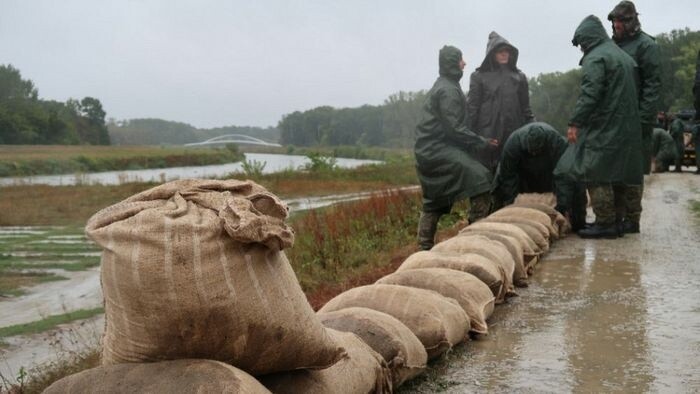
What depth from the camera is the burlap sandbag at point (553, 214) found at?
27.0 feet

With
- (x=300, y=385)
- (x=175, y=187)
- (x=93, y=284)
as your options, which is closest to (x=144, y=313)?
(x=175, y=187)

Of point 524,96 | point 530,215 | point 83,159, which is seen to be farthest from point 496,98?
point 83,159

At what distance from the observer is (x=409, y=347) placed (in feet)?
13.0

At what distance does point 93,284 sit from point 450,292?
27.8 ft

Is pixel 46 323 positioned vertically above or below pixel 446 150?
below

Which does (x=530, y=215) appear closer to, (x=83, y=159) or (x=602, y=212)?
(x=602, y=212)

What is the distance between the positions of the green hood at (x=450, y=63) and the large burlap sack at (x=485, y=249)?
93.8 inches

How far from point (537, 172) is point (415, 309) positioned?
5179 mm

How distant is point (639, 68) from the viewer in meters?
8.80

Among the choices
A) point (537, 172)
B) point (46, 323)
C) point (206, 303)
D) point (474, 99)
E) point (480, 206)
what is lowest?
point (46, 323)

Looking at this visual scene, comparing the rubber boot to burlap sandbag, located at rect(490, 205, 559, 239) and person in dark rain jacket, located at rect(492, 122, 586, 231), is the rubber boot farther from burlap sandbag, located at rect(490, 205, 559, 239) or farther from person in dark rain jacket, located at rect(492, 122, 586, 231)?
person in dark rain jacket, located at rect(492, 122, 586, 231)

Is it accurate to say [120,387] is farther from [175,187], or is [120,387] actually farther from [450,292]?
[450,292]

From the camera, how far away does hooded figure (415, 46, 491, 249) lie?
26.5 ft

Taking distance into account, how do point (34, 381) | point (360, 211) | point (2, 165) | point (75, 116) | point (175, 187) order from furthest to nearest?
point (75, 116)
point (2, 165)
point (360, 211)
point (34, 381)
point (175, 187)
